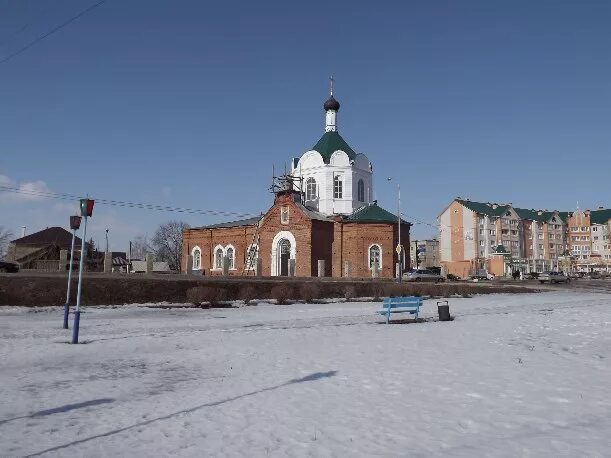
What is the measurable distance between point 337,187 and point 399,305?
32180 millimetres

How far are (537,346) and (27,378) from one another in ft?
32.8

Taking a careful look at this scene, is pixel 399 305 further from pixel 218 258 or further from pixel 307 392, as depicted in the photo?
pixel 218 258

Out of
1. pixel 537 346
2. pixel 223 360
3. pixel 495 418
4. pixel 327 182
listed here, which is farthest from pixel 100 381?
pixel 327 182

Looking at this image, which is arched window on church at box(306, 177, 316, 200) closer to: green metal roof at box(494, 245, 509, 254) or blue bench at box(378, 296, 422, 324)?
blue bench at box(378, 296, 422, 324)

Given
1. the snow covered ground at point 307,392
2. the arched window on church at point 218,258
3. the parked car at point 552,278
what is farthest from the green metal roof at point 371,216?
the snow covered ground at point 307,392

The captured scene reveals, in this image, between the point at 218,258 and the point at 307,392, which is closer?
the point at 307,392

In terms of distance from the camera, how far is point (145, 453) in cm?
496

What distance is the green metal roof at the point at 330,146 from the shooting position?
160 feet

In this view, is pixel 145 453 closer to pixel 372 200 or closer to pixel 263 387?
pixel 263 387

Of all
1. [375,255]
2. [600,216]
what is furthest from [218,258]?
[600,216]

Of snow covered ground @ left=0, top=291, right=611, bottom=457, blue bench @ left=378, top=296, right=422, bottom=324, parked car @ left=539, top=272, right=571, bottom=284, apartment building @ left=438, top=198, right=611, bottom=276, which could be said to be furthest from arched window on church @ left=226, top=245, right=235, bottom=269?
apartment building @ left=438, top=198, right=611, bottom=276

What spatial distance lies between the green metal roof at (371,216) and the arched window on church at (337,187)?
2317 millimetres

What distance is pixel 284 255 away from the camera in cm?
4594

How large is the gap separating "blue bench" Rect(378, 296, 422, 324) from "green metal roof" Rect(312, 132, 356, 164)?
32028mm
